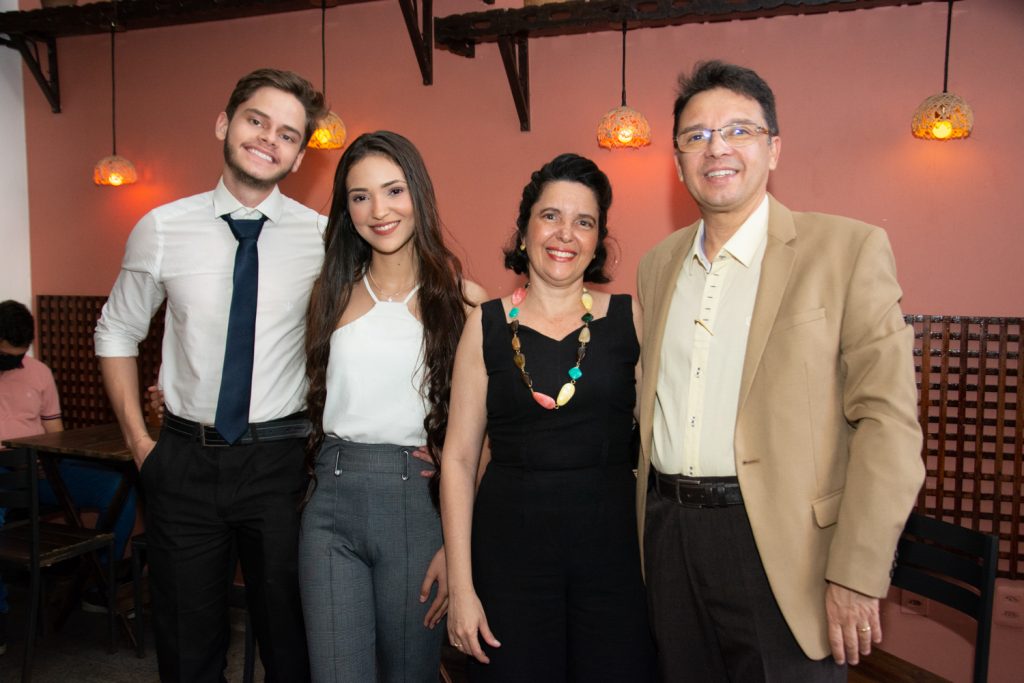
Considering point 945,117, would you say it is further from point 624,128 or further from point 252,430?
point 252,430

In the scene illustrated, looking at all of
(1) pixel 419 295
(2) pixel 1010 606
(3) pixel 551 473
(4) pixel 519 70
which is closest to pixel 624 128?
(4) pixel 519 70

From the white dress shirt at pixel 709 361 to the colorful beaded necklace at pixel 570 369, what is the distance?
194 millimetres

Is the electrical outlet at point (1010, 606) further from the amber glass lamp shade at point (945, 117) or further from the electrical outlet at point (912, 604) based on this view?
the amber glass lamp shade at point (945, 117)

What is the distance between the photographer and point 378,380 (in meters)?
1.87

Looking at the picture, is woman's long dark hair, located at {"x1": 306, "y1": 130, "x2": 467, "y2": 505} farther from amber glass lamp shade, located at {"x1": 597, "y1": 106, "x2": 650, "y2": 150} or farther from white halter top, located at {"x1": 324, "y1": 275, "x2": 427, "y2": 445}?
amber glass lamp shade, located at {"x1": 597, "y1": 106, "x2": 650, "y2": 150}

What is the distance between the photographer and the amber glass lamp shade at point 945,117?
312cm

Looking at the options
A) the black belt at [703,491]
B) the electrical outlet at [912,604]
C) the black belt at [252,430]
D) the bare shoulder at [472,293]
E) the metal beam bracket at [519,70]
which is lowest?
the electrical outlet at [912,604]

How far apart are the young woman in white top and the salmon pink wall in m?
2.26

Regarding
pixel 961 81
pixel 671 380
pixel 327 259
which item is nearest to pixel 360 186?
pixel 327 259

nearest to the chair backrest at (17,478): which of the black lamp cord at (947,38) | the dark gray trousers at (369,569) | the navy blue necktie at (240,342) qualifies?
the navy blue necktie at (240,342)

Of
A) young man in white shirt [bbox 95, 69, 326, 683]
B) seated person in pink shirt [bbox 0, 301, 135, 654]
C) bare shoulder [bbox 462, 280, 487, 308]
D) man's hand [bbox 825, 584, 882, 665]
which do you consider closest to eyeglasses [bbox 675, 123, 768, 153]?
bare shoulder [bbox 462, 280, 487, 308]

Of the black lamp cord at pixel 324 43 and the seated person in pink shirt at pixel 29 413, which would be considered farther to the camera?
the black lamp cord at pixel 324 43

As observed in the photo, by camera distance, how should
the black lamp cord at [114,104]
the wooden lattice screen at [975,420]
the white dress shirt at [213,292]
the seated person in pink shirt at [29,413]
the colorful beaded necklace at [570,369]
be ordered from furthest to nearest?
the black lamp cord at [114,104], the seated person in pink shirt at [29,413], the wooden lattice screen at [975,420], the white dress shirt at [213,292], the colorful beaded necklace at [570,369]

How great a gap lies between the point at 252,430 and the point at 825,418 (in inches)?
54.0
